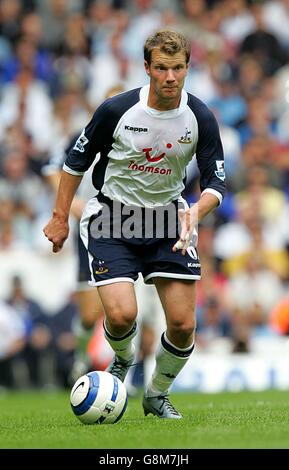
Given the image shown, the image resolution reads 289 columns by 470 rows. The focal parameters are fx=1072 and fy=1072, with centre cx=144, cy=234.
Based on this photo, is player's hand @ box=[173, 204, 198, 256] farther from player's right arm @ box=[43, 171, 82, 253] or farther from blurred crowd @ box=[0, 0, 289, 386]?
blurred crowd @ box=[0, 0, 289, 386]

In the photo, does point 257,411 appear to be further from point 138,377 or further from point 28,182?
point 28,182

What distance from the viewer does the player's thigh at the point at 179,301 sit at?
7305mm

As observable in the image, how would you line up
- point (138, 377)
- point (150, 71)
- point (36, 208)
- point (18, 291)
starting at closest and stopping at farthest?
point (150, 71), point (138, 377), point (18, 291), point (36, 208)

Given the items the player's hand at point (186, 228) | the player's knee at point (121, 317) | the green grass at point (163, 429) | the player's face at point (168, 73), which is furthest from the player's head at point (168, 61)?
the green grass at point (163, 429)

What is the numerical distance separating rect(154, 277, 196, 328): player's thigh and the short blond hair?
5.00 ft

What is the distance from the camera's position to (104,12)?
1845 centimetres

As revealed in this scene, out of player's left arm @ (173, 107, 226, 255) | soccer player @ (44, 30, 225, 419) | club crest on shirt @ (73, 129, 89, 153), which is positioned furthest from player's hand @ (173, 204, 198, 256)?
club crest on shirt @ (73, 129, 89, 153)

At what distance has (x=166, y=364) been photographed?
7562 mm

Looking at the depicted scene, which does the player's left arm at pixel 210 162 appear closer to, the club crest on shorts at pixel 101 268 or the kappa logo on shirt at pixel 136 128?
the kappa logo on shirt at pixel 136 128

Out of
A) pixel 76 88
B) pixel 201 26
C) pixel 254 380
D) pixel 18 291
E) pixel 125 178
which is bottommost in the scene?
pixel 254 380

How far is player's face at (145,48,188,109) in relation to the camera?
23.2 feet

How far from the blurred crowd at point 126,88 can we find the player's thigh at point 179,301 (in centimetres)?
561
